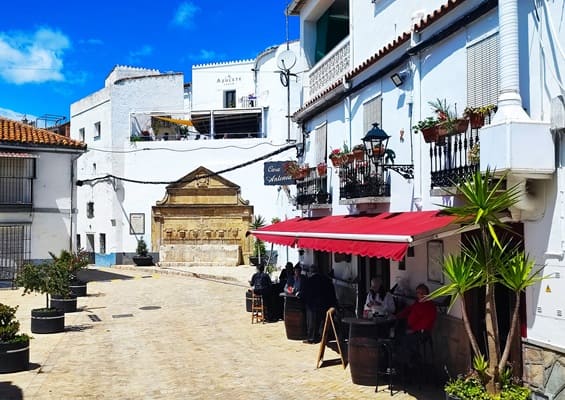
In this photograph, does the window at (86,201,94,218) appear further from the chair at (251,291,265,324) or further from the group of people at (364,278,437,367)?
the group of people at (364,278,437,367)

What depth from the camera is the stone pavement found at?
9789mm

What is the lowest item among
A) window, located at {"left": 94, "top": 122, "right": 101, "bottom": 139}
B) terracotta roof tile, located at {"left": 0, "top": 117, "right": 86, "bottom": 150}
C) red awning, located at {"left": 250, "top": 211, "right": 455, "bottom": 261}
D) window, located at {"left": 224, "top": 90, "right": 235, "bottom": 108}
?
red awning, located at {"left": 250, "top": 211, "right": 455, "bottom": 261}

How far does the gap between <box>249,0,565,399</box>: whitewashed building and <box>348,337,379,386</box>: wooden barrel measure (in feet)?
4.26

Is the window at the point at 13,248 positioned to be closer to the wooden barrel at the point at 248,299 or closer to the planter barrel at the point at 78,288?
the planter barrel at the point at 78,288

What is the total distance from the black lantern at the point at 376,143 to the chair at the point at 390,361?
388cm

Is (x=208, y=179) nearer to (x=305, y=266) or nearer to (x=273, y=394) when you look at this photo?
(x=305, y=266)

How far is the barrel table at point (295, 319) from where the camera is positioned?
13.8 metres

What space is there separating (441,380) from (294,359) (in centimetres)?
308

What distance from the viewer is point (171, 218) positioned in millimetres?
34844

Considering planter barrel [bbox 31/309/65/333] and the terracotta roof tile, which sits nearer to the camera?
planter barrel [bbox 31/309/65/333]

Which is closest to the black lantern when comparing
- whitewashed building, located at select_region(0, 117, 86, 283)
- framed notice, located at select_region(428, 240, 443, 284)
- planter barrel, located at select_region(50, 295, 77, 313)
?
framed notice, located at select_region(428, 240, 443, 284)

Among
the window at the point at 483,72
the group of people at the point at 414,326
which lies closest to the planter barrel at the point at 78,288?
the group of people at the point at 414,326

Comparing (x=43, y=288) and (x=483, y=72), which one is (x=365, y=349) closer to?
(x=483, y=72)

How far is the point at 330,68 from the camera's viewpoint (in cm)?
1655
